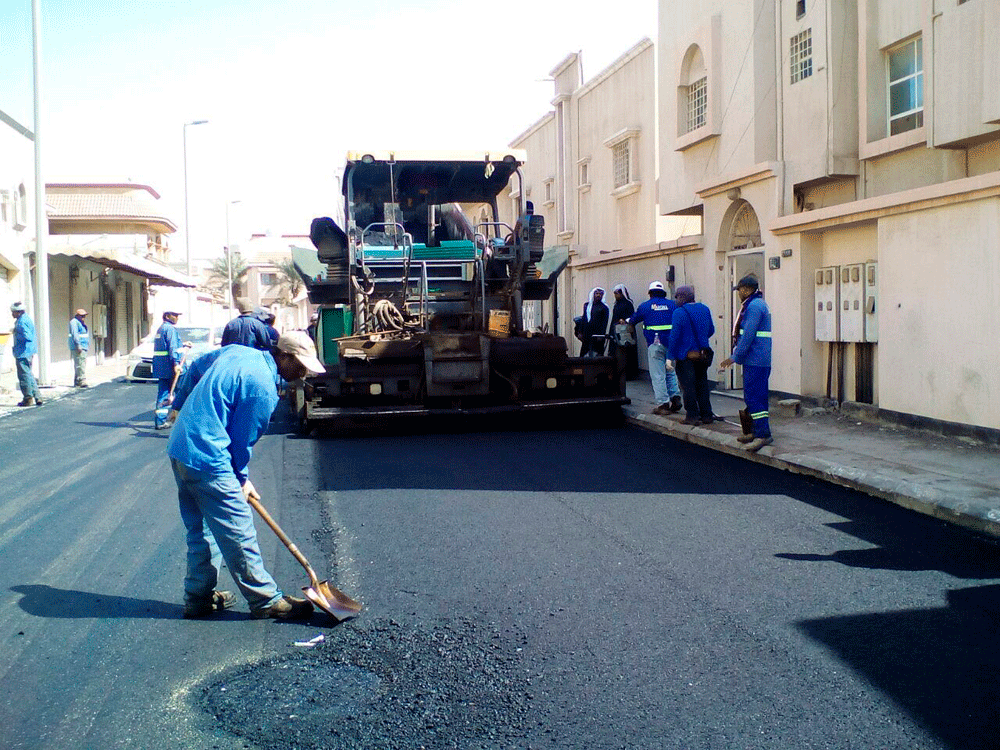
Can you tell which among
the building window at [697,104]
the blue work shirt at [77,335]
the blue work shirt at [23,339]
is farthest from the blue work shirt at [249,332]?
the blue work shirt at [77,335]

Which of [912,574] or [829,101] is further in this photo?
[829,101]

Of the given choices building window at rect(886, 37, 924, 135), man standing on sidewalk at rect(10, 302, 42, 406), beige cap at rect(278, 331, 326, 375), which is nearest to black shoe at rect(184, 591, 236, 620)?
beige cap at rect(278, 331, 326, 375)

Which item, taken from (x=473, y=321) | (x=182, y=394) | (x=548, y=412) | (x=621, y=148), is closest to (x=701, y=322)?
(x=548, y=412)

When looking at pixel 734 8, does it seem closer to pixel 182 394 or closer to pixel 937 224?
pixel 937 224

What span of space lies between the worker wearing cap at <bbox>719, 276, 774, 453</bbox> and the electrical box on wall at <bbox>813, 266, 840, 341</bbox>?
271 centimetres

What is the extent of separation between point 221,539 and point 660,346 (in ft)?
27.6

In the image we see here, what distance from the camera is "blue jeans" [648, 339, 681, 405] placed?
1246 centimetres

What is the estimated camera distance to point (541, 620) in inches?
189

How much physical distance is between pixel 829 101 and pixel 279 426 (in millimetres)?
7879

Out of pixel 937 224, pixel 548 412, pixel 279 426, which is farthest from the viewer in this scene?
pixel 279 426

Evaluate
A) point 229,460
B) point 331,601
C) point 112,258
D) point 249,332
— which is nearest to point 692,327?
point 249,332

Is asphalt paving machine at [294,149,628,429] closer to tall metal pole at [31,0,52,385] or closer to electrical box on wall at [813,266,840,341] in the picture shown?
electrical box on wall at [813,266,840,341]

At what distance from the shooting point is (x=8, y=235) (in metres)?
23.4

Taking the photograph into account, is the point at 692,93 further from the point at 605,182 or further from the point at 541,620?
the point at 541,620
